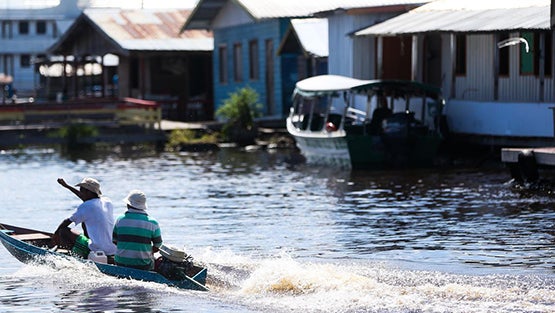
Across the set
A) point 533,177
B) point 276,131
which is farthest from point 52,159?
point 533,177

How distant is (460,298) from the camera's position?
13219mm

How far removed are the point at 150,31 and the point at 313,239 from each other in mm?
32258

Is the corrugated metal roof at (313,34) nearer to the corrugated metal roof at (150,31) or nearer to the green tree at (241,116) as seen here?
the green tree at (241,116)

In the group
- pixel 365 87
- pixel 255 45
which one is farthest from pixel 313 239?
pixel 255 45

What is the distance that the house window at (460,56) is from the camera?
108ft

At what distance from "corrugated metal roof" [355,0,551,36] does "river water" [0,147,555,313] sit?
3216 mm

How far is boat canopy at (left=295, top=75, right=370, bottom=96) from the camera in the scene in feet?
98.2

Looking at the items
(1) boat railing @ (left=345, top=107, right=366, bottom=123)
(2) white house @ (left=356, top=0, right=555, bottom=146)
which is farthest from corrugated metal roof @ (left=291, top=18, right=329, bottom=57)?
(1) boat railing @ (left=345, top=107, right=366, bottom=123)

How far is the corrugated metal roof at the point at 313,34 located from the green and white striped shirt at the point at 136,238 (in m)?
24.6

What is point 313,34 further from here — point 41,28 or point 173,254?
point 41,28

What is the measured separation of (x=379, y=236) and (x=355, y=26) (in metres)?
17.5

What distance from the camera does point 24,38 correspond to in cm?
10181

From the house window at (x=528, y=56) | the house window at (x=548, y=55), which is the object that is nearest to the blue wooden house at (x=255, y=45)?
the house window at (x=528, y=56)

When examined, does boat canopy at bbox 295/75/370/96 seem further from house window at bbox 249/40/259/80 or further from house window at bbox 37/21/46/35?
house window at bbox 37/21/46/35
